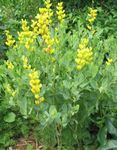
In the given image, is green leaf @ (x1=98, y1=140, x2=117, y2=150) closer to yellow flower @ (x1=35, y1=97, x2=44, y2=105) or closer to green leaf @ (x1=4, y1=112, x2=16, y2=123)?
yellow flower @ (x1=35, y1=97, x2=44, y2=105)

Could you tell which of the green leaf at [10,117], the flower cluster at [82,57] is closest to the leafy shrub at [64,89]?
the flower cluster at [82,57]

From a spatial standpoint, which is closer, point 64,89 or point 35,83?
point 35,83

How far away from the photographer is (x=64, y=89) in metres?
3.07

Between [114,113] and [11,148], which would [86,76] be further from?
[11,148]

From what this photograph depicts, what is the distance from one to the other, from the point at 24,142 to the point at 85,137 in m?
0.61

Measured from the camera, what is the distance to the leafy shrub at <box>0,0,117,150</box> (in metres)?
2.99

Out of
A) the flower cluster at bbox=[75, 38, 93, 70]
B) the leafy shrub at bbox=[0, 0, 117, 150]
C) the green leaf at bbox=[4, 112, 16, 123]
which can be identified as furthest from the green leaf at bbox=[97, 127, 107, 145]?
the green leaf at bbox=[4, 112, 16, 123]

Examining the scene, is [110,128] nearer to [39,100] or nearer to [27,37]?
[39,100]

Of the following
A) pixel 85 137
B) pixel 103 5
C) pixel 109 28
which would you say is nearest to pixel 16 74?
pixel 85 137

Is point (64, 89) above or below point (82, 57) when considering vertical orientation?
below

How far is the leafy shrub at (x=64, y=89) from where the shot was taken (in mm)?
2992

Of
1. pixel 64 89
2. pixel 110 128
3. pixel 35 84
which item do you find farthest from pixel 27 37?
pixel 110 128

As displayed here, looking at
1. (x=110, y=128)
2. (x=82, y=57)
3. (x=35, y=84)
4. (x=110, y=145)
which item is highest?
(x=82, y=57)

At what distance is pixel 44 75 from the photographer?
331 centimetres
